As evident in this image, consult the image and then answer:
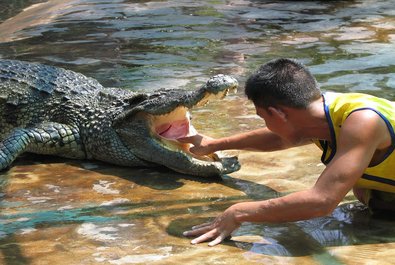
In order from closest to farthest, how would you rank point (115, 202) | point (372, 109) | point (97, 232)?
point (372, 109)
point (97, 232)
point (115, 202)

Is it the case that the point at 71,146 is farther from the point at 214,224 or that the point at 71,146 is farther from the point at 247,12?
the point at 247,12

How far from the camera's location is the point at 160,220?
332 centimetres

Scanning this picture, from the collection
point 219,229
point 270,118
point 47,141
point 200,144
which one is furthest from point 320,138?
point 47,141

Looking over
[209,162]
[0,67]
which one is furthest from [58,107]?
[209,162]

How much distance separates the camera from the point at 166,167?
14.2 feet

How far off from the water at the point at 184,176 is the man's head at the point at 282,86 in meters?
0.60

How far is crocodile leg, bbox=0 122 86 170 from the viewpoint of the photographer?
4.47 m

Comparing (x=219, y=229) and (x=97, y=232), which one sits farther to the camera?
(x=97, y=232)

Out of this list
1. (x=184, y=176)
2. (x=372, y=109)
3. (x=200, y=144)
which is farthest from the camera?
(x=184, y=176)

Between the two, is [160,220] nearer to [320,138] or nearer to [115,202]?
[115,202]

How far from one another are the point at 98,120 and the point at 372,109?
2287 millimetres

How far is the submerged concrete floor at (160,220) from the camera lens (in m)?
2.87

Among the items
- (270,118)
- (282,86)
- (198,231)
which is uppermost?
(282,86)

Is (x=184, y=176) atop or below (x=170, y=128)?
below
